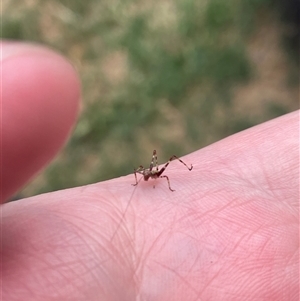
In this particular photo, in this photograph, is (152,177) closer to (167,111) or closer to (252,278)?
(252,278)

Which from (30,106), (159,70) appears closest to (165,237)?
(30,106)

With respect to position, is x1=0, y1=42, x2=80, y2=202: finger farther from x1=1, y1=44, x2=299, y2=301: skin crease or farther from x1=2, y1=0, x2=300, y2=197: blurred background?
x1=2, y1=0, x2=300, y2=197: blurred background

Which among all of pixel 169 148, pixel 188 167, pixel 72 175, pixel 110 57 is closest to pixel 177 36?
pixel 110 57

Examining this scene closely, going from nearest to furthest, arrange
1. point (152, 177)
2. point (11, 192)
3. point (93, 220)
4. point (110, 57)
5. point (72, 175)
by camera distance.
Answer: point (11, 192)
point (93, 220)
point (152, 177)
point (72, 175)
point (110, 57)

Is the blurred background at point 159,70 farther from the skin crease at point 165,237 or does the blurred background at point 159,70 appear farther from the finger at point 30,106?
the finger at point 30,106

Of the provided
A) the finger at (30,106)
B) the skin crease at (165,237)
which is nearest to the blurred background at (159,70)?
the skin crease at (165,237)

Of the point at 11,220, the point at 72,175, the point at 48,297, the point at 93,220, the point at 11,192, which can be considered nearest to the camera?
the point at 11,192

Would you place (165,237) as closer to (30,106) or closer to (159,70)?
(30,106)
